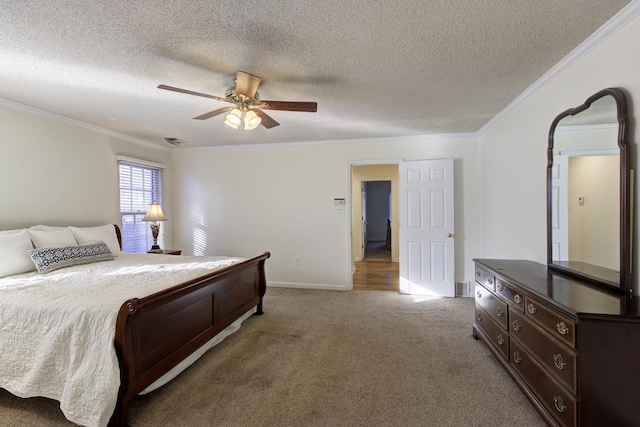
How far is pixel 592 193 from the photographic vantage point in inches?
73.2

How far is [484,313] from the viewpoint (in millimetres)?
2600

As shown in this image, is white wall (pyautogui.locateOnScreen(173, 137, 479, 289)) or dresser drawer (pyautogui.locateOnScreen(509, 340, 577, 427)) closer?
dresser drawer (pyautogui.locateOnScreen(509, 340, 577, 427))

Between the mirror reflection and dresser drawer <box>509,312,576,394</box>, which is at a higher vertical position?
the mirror reflection

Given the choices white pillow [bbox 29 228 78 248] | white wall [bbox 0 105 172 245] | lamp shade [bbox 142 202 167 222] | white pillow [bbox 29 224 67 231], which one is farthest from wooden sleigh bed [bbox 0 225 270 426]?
white wall [bbox 0 105 172 245]

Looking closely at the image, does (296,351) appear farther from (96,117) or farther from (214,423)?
(96,117)

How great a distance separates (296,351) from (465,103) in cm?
301

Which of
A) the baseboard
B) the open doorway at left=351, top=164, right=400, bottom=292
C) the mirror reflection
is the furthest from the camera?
the open doorway at left=351, top=164, right=400, bottom=292

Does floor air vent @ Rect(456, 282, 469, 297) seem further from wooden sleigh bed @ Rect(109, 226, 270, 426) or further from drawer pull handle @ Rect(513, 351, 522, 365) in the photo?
wooden sleigh bed @ Rect(109, 226, 270, 426)

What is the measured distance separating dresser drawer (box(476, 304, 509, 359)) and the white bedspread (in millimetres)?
2595

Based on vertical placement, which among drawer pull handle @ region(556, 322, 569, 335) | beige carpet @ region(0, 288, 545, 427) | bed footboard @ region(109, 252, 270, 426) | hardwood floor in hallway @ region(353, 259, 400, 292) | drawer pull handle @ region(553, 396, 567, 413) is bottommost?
beige carpet @ region(0, 288, 545, 427)

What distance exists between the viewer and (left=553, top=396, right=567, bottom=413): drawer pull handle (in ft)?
4.83

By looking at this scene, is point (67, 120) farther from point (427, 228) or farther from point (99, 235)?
point (427, 228)

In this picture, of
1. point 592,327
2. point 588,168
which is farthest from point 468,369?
point 588,168

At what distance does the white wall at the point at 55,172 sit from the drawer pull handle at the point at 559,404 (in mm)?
4762
